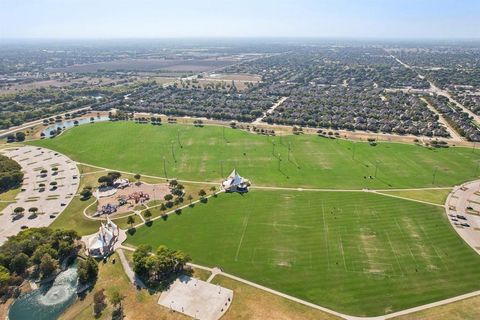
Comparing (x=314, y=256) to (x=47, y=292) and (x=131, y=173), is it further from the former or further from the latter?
(x=131, y=173)

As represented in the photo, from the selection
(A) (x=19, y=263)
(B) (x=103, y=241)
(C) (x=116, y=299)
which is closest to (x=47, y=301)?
(A) (x=19, y=263)

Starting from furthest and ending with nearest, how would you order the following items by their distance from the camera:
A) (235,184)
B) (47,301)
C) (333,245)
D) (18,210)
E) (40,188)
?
1. (40,188)
2. (235,184)
3. (18,210)
4. (333,245)
5. (47,301)

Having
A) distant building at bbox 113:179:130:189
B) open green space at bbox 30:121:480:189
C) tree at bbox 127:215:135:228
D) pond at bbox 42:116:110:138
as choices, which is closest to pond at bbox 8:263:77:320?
tree at bbox 127:215:135:228

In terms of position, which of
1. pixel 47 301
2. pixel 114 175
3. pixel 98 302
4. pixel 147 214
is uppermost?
pixel 114 175

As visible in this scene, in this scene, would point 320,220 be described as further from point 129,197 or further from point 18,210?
point 18,210

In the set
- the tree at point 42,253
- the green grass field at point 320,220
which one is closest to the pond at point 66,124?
the green grass field at point 320,220

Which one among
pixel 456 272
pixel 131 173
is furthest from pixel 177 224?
pixel 456 272
